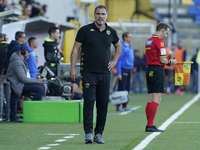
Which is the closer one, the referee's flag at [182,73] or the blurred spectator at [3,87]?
the referee's flag at [182,73]

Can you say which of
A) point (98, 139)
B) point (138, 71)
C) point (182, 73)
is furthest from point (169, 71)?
point (98, 139)

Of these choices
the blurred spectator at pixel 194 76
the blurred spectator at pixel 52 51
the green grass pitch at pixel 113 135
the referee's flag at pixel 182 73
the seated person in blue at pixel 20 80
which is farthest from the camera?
the blurred spectator at pixel 194 76

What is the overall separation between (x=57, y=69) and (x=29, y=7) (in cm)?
564

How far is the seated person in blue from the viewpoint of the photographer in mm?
9773

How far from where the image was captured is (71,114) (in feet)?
31.6

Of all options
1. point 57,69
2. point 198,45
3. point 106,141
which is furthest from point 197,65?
point 106,141

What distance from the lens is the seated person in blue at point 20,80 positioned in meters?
9.77

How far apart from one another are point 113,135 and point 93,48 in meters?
1.65

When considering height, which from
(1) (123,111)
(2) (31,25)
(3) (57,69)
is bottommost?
(1) (123,111)

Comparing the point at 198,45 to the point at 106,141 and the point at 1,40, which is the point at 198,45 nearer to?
the point at 1,40

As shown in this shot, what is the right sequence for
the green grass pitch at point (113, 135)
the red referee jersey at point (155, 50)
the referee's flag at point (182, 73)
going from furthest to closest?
the referee's flag at point (182, 73) < the red referee jersey at point (155, 50) < the green grass pitch at point (113, 135)

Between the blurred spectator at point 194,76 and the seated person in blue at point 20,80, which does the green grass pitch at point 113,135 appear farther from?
the blurred spectator at point 194,76

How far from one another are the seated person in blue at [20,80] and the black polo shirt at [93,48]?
3.23 metres

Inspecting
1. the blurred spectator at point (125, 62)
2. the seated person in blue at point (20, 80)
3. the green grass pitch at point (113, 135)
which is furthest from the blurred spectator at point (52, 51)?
the blurred spectator at point (125, 62)
